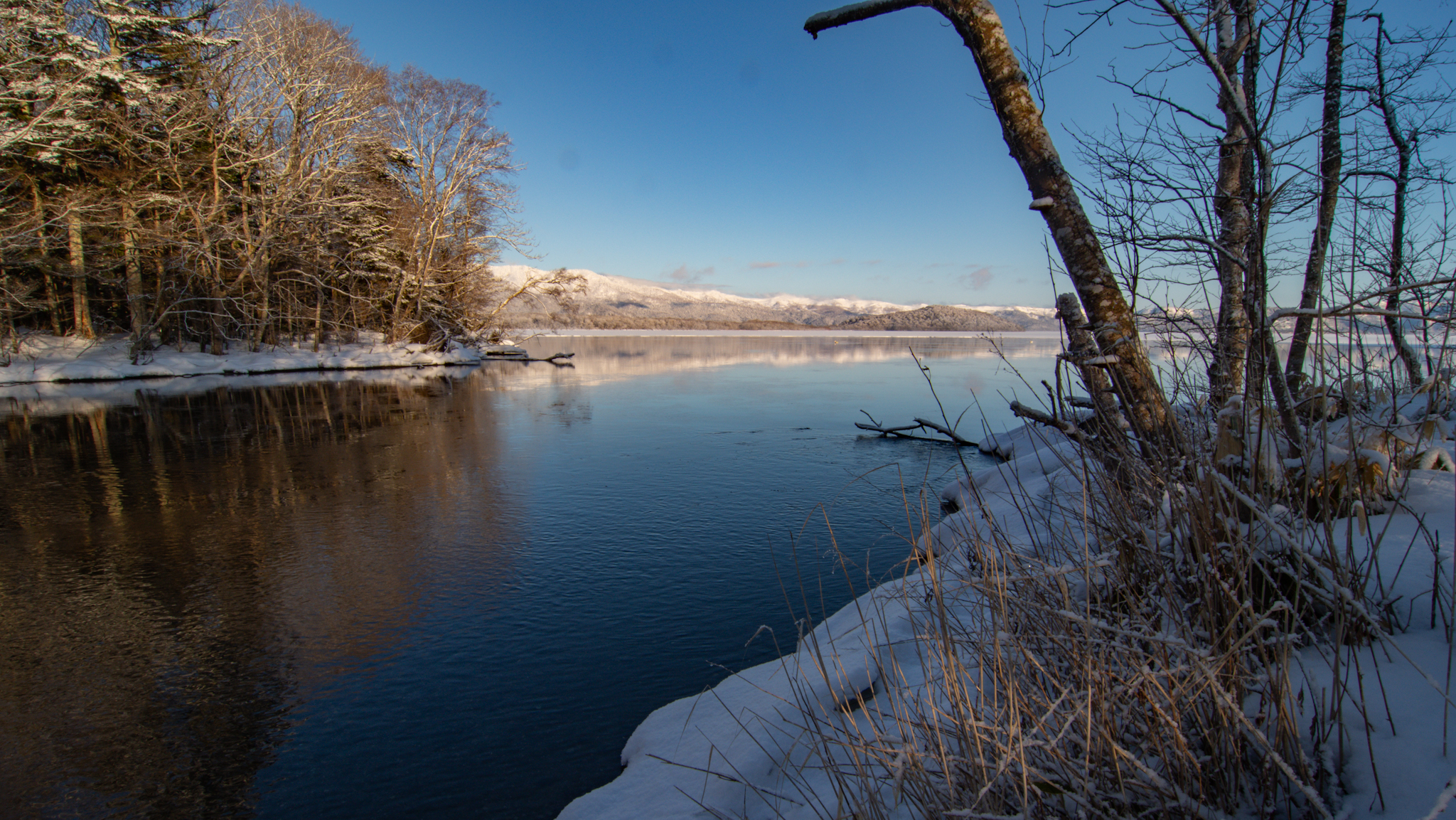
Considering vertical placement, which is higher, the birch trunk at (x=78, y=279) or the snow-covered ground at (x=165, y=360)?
the birch trunk at (x=78, y=279)

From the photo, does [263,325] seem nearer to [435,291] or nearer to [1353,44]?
[435,291]

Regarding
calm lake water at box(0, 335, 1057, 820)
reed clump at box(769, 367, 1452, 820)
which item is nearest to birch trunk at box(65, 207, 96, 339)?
calm lake water at box(0, 335, 1057, 820)

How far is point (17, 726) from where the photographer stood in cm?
305

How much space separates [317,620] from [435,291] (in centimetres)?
2577

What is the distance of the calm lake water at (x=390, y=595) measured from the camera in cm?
286

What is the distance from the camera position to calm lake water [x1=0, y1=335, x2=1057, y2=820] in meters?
2.86

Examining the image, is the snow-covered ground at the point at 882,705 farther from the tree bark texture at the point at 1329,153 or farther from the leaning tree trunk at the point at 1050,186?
the tree bark texture at the point at 1329,153

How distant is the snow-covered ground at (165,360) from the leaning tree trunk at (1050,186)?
24000mm

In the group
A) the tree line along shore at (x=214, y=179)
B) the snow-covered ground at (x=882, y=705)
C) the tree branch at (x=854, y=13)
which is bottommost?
the snow-covered ground at (x=882, y=705)

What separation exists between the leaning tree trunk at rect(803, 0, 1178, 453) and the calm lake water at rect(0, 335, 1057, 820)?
1.04 metres

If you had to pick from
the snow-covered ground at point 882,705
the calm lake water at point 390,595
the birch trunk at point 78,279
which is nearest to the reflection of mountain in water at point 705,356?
the calm lake water at point 390,595

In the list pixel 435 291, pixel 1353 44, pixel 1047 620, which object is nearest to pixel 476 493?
pixel 1047 620

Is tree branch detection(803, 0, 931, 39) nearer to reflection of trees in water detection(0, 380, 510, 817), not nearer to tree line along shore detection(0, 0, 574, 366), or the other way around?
reflection of trees in water detection(0, 380, 510, 817)

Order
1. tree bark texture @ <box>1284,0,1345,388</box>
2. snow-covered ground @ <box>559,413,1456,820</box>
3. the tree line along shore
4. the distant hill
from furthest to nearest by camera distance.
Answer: the distant hill < the tree line along shore < tree bark texture @ <box>1284,0,1345,388</box> < snow-covered ground @ <box>559,413,1456,820</box>
